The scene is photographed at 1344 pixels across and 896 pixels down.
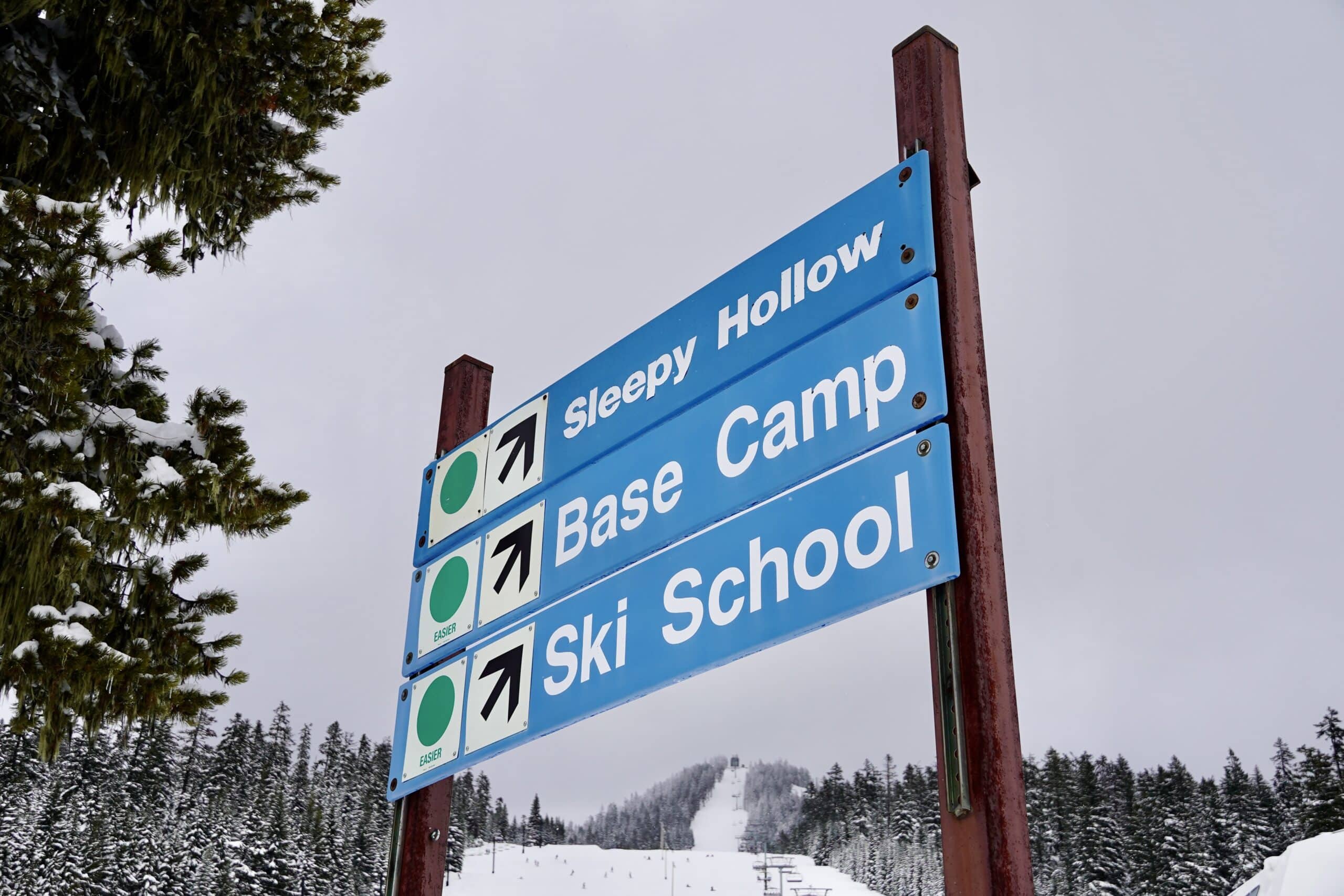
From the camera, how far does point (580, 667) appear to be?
3.96 meters

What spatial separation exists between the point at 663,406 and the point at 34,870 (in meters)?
64.2

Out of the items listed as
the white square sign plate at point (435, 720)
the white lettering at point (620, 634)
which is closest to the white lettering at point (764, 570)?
the white lettering at point (620, 634)

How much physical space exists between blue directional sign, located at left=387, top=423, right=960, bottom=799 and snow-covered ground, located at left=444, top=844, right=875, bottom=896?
367 feet

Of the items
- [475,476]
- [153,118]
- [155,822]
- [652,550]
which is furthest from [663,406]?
[155,822]

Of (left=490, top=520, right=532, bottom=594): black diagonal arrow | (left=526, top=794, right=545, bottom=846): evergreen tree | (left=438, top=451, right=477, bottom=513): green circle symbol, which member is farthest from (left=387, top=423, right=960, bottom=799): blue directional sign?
(left=526, top=794, right=545, bottom=846): evergreen tree

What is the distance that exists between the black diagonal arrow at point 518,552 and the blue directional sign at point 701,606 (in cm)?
22

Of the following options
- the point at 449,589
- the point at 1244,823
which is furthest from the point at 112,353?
the point at 1244,823

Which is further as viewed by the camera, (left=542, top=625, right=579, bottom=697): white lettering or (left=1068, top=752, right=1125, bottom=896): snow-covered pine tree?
(left=1068, top=752, right=1125, bottom=896): snow-covered pine tree

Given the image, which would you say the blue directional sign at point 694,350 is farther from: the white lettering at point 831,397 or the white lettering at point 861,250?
the white lettering at point 831,397

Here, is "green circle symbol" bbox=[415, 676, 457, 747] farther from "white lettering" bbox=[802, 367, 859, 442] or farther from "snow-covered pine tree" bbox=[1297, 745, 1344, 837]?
"snow-covered pine tree" bbox=[1297, 745, 1344, 837]

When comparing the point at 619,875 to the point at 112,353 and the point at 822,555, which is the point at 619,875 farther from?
the point at 822,555

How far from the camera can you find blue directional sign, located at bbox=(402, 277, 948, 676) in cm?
314

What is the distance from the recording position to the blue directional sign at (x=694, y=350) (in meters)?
3.37

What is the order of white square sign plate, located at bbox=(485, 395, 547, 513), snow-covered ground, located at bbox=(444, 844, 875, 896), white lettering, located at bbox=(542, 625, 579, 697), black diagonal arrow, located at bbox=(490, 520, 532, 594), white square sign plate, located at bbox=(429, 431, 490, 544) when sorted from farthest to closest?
snow-covered ground, located at bbox=(444, 844, 875, 896) → white square sign plate, located at bbox=(429, 431, 490, 544) → white square sign plate, located at bbox=(485, 395, 547, 513) → black diagonal arrow, located at bbox=(490, 520, 532, 594) → white lettering, located at bbox=(542, 625, 579, 697)
